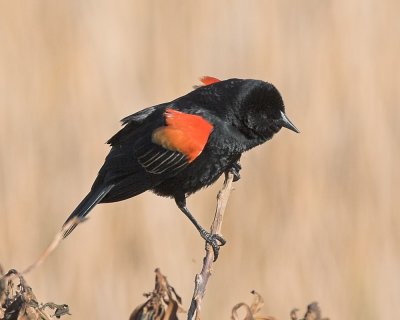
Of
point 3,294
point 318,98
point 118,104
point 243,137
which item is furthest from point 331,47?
point 3,294

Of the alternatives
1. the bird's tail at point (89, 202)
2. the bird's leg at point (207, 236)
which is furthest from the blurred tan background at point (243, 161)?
the bird's tail at point (89, 202)

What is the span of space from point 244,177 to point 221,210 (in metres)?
1.87

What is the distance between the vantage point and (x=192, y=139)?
2785 mm

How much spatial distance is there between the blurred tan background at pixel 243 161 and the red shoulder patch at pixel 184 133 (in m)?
1.24

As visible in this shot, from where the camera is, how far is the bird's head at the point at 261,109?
114 inches

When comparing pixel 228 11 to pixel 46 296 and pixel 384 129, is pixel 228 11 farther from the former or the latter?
pixel 46 296

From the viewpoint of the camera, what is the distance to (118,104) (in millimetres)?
4074

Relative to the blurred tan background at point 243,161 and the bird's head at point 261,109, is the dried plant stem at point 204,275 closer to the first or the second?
the bird's head at point 261,109

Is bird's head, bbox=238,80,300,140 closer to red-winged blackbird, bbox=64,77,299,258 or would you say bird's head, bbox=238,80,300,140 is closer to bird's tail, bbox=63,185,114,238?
red-winged blackbird, bbox=64,77,299,258

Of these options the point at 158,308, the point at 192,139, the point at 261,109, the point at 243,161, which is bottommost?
the point at 158,308

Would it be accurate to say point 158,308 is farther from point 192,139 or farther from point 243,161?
point 243,161

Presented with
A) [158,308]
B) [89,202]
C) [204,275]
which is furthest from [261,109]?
[158,308]

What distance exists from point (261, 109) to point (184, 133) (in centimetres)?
31

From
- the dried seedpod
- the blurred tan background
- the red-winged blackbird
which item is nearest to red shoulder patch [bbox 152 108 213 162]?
the red-winged blackbird
